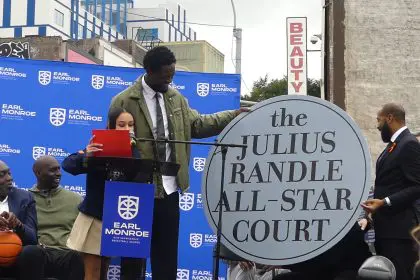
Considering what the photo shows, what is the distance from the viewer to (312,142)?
5.15 metres

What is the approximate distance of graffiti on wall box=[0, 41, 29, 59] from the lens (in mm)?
30600

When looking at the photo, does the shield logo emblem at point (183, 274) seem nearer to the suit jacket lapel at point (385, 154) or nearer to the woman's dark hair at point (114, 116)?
the suit jacket lapel at point (385, 154)

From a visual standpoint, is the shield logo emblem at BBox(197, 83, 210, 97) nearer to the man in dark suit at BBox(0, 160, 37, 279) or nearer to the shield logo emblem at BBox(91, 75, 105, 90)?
the shield logo emblem at BBox(91, 75, 105, 90)

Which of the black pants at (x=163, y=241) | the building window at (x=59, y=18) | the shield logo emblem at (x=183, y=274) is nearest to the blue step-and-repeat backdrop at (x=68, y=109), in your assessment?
the shield logo emblem at (x=183, y=274)

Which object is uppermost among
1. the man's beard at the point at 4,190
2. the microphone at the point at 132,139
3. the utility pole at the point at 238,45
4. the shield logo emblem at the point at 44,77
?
the utility pole at the point at 238,45

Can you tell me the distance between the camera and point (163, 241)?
16.8 feet

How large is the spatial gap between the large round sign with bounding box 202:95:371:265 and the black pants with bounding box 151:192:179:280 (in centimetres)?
32

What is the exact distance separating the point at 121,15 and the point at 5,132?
101 metres

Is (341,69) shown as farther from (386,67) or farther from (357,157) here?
(357,157)

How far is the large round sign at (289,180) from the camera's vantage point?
501 centimetres

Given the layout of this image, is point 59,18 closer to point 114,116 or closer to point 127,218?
point 114,116

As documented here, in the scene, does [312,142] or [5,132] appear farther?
[5,132]

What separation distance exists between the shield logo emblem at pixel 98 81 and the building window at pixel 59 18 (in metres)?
70.4

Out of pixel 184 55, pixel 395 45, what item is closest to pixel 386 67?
pixel 395 45
